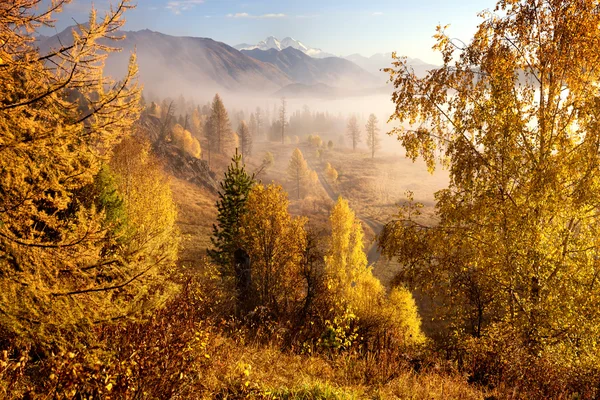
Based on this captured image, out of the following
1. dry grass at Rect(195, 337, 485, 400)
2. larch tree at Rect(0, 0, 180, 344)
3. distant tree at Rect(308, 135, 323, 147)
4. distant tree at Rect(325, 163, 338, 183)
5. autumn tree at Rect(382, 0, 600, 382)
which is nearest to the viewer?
larch tree at Rect(0, 0, 180, 344)

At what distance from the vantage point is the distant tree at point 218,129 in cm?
9038

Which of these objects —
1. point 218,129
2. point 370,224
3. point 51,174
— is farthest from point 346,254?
point 218,129

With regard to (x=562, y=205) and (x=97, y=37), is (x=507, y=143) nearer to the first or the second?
(x=562, y=205)

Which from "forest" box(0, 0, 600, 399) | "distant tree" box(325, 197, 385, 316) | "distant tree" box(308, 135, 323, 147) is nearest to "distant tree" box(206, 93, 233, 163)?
"distant tree" box(308, 135, 323, 147)

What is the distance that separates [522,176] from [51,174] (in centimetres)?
745

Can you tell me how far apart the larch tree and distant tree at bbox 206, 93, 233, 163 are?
8741 cm

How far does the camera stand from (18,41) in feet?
16.1

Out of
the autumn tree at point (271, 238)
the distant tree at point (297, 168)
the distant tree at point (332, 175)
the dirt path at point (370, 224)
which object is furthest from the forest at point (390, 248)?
the distant tree at point (332, 175)

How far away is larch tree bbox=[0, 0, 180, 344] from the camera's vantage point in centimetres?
433

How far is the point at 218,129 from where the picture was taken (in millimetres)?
93438

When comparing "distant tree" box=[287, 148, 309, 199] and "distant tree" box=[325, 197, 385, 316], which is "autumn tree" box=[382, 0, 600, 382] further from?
"distant tree" box=[287, 148, 309, 199]

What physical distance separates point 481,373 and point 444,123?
5382 mm

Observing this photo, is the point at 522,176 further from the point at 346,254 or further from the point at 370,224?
the point at 370,224

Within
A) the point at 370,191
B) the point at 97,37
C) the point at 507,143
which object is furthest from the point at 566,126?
the point at 370,191
